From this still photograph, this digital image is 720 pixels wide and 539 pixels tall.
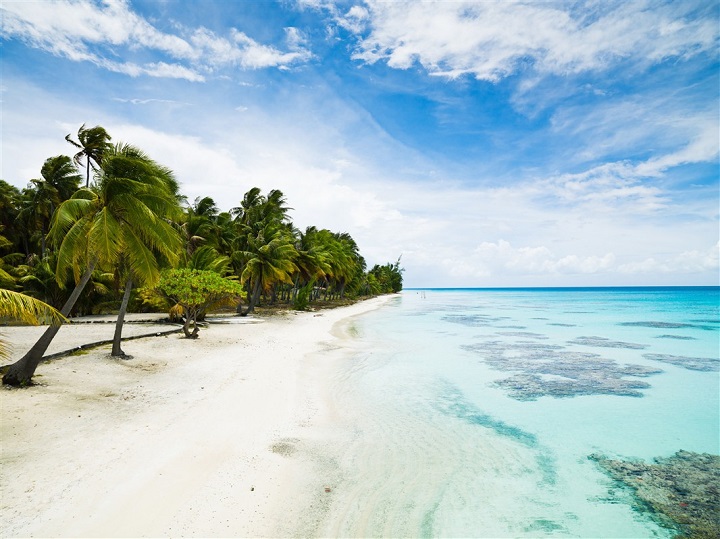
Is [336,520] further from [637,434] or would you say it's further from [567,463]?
[637,434]

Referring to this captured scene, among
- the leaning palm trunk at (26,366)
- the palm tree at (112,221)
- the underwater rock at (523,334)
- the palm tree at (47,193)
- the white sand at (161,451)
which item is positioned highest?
the palm tree at (47,193)

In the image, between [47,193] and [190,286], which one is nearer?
[190,286]

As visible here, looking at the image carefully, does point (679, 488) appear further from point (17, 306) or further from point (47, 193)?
point (47, 193)

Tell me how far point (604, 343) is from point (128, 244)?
24811 mm

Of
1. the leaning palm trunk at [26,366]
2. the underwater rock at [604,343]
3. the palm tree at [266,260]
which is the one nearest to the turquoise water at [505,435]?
the underwater rock at [604,343]

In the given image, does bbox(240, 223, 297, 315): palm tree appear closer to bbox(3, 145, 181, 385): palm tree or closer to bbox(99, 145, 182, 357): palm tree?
bbox(99, 145, 182, 357): palm tree

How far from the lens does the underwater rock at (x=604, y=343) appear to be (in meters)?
20.8

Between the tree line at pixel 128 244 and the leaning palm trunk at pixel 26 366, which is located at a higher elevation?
the tree line at pixel 128 244

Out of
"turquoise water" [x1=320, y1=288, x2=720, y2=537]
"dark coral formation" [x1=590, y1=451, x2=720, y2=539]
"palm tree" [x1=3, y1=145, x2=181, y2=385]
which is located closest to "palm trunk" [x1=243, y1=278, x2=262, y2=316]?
"turquoise water" [x1=320, y1=288, x2=720, y2=537]

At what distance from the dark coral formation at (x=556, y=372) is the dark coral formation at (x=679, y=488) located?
381 centimetres

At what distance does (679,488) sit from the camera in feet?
19.1

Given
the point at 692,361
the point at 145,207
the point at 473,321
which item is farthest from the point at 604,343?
the point at 145,207

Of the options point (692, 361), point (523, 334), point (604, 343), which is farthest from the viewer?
point (523, 334)

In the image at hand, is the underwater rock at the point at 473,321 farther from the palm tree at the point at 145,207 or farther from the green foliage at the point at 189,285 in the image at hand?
the palm tree at the point at 145,207
